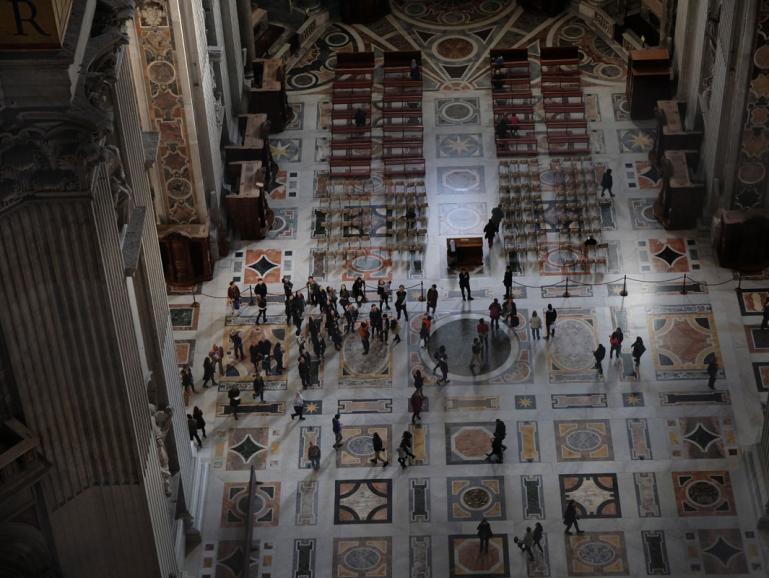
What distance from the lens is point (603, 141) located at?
1693 inches

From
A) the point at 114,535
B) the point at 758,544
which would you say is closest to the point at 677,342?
the point at 758,544

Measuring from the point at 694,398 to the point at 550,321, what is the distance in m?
3.89

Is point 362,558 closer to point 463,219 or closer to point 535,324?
point 535,324

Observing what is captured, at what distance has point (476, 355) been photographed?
3603cm

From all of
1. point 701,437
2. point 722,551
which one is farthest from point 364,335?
point 722,551

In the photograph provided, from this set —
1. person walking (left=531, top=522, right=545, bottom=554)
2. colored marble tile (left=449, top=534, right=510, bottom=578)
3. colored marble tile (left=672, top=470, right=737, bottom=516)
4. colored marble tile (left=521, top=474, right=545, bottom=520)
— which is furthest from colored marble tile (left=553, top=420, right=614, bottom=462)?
colored marble tile (left=449, top=534, right=510, bottom=578)

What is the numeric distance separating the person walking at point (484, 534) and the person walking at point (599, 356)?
5552 mm

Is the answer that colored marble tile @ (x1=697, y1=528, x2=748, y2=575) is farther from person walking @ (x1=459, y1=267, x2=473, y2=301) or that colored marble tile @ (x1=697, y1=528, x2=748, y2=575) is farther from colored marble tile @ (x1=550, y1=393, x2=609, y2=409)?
person walking @ (x1=459, y1=267, x2=473, y2=301)

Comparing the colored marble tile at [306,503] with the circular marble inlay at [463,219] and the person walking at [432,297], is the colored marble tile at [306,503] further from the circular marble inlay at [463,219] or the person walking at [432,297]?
the circular marble inlay at [463,219]

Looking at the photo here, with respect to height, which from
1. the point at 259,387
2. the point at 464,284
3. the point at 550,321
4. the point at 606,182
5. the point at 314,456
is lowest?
the point at 314,456

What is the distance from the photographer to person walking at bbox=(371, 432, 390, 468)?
3309 centimetres

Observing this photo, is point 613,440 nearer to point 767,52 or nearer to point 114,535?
point 767,52

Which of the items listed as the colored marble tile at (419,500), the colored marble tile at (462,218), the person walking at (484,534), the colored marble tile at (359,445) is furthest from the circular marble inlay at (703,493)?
the colored marble tile at (462,218)

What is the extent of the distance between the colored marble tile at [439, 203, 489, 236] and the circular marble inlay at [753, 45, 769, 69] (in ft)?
27.6
